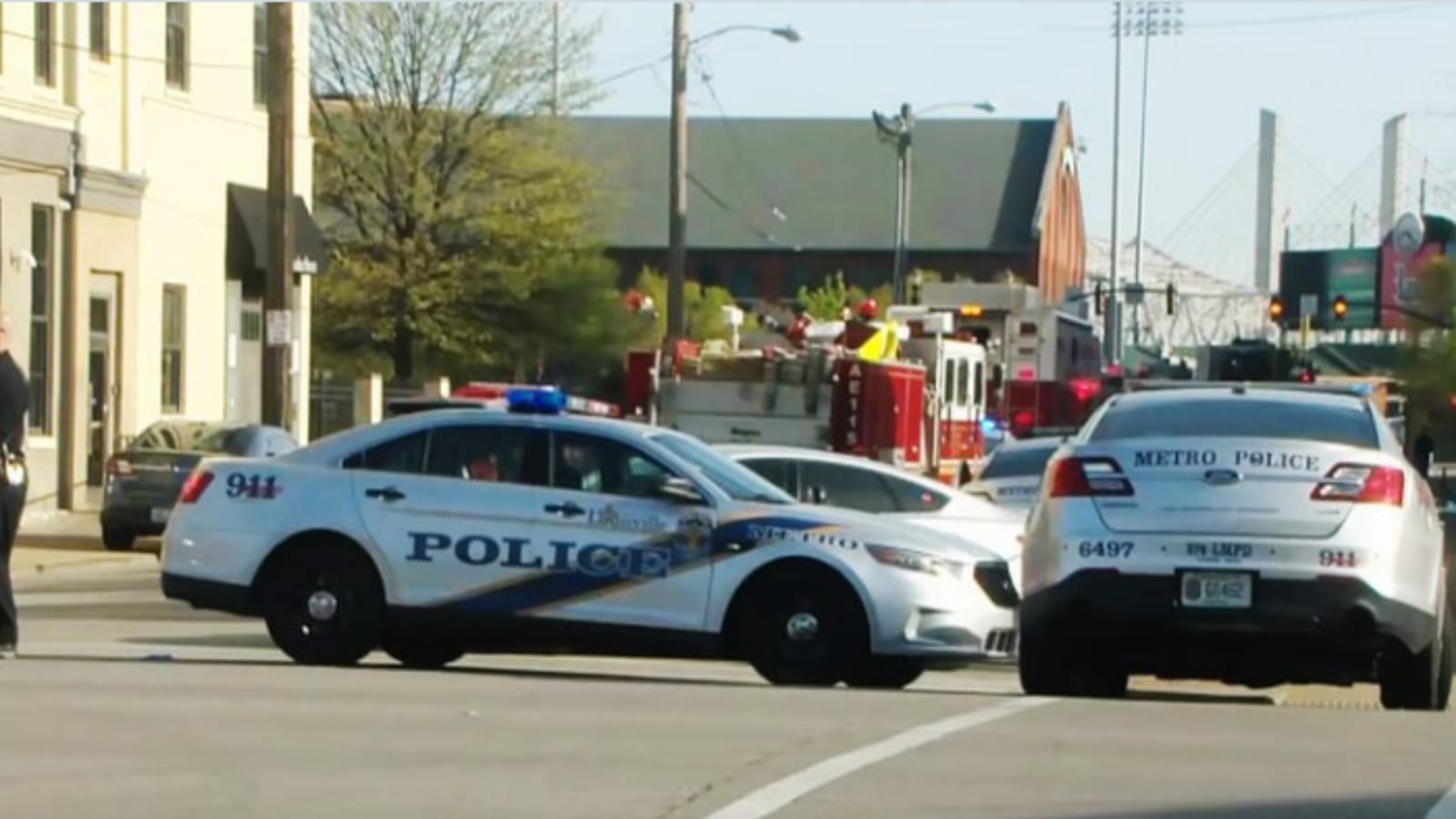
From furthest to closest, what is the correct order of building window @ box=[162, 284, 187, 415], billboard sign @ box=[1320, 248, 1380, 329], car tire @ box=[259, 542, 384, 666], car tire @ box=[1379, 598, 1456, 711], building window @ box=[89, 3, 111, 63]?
billboard sign @ box=[1320, 248, 1380, 329]
building window @ box=[162, 284, 187, 415]
building window @ box=[89, 3, 111, 63]
car tire @ box=[259, 542, 384, 666]
car tire @ box=[1379, 598, 1456, 711]

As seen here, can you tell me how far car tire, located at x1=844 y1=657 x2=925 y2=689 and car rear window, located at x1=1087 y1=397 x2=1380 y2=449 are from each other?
2.11 meters

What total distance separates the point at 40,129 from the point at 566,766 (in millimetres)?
25462

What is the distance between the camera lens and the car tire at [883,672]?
14422 mm

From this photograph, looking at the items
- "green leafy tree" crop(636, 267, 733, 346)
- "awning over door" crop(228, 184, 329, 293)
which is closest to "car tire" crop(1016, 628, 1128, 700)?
"awning over door" crop(228, 184, 329, 293)

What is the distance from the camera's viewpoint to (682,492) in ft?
47.6

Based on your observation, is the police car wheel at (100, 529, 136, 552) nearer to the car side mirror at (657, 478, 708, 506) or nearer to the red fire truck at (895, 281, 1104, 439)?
the red fire truck at (895, 281, 1104, 439)

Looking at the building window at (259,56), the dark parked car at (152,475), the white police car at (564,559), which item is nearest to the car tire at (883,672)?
the white police car at (564,559)

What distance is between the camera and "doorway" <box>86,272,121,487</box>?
35594mm

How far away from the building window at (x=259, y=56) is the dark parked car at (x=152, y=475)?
39.5ft

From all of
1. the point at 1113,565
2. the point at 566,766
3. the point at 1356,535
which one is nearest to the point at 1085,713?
the point at 1113,565

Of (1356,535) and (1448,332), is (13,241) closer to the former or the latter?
(1356,535)

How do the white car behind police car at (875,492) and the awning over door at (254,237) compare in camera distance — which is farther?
the awning over door at (254,237)

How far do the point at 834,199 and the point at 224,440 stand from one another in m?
64.0

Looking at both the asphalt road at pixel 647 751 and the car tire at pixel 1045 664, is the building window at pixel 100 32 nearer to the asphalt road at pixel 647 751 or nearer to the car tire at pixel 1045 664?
the asphalt road at pixel 647 751
